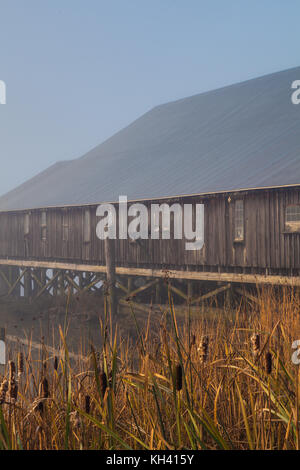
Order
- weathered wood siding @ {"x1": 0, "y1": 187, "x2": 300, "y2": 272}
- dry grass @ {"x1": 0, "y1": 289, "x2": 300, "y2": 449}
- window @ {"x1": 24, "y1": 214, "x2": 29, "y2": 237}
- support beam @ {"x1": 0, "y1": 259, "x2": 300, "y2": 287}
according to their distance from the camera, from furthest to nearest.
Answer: window @ {"x1": 24, "y1": 214, "x2": 29, "y2": 237} < weathered wood siding @ {"x1": 0, "y1": 187, "x2": 300, "y2": 272} < support beam @ {"x1": 0, "y1": 259, "x2": 300, "y2": 287} < dry grass @ {"x1": 0, "y1": 289, "x2": 300, "y2": 449}

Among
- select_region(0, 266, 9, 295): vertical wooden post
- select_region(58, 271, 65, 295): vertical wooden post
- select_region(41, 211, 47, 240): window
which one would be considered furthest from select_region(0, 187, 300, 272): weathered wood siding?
select_region(0, 266, 9, 295): vertical wooden post

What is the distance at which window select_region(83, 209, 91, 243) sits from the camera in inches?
926

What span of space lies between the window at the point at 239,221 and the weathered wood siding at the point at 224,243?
5.8 inches

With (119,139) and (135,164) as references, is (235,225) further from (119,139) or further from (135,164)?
(119,139)

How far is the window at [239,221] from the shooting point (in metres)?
17.7

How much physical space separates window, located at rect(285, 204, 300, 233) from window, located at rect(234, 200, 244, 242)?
1.72 meters

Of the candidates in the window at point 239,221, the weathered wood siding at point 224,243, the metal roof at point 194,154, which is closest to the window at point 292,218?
the weathered wood siding at point 224,243

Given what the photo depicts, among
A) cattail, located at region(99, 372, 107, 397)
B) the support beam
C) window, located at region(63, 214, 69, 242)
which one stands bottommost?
the support beam

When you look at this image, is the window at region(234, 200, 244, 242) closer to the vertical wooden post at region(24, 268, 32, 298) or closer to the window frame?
the window frame

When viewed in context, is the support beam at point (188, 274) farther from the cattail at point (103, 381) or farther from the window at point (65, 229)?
the cattail at point (103, 381)

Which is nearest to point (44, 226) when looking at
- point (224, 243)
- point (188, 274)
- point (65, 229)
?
point (65, 229)

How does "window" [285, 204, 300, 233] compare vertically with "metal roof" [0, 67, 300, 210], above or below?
below

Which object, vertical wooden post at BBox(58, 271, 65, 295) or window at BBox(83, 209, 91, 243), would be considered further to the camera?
vertical wooden post at BBox(58, 271, 65, 295)

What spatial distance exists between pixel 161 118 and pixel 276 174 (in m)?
17.7
